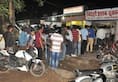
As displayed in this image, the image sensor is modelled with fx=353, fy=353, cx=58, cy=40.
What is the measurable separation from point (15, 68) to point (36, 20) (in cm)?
2030

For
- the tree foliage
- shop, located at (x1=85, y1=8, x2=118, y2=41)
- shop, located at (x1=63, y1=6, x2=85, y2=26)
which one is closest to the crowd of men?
shop, located at (x1=85, y1=8, x2=118, y2=41)

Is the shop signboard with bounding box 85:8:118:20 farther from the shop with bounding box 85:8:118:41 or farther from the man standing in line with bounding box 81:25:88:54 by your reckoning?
the man standing in line with bounding box 81:25:88:54

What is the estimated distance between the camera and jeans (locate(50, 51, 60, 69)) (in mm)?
13523

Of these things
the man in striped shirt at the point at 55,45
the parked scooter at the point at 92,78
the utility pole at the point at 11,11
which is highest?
the utility pole at the point at 11,11

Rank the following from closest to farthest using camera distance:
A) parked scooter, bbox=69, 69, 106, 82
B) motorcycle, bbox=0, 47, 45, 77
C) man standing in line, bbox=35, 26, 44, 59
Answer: parked scooter, bbox=69, 69, 106, 82
motorcycle, bbox=0, 47, 45, 77
man standing in line, bbox=35, 26, 44, 59

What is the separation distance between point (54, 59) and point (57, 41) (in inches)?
32.0

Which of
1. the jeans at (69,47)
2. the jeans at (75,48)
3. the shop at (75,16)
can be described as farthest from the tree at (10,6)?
the shop at (75,16)

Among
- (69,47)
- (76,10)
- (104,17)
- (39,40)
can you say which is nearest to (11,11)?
(39,40)

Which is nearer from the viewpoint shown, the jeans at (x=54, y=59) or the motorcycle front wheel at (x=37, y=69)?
the motorcycle front wheel at (x=37, y=69)

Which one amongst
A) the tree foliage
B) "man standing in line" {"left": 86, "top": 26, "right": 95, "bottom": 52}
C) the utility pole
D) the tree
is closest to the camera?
the tree foliage

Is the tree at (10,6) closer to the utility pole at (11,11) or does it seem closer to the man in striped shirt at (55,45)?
the utility pole at (11,11)

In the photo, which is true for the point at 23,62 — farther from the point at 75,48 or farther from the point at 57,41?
the point at 75,48

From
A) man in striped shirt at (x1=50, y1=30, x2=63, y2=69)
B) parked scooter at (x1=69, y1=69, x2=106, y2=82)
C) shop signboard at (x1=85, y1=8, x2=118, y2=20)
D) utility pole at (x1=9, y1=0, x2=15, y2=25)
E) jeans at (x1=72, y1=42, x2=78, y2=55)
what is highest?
utility pole at (x1=9, y1=0, x2=15, y2=25)

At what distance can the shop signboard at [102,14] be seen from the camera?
18.5 meters
